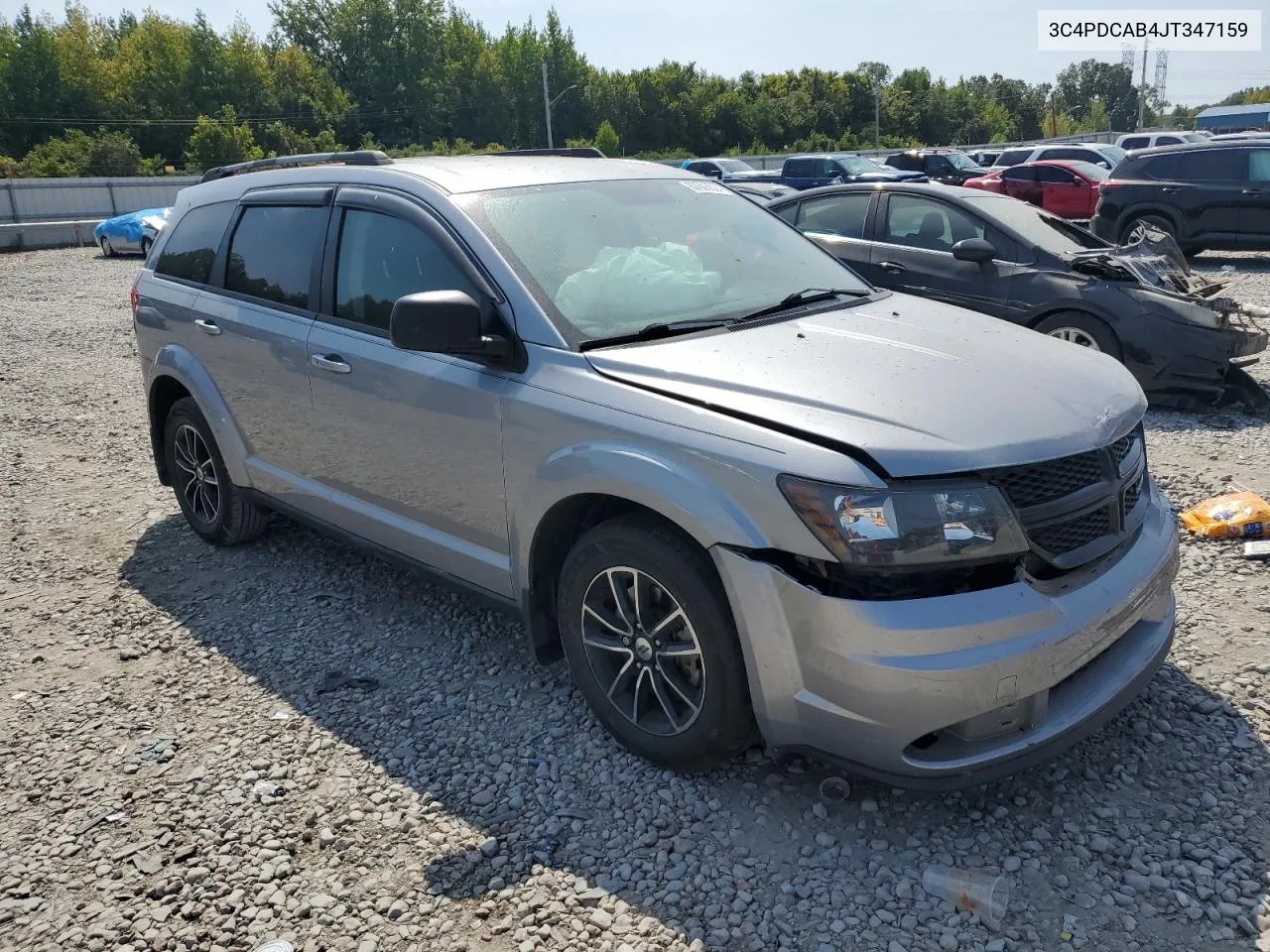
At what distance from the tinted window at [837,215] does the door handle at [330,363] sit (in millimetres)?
5518

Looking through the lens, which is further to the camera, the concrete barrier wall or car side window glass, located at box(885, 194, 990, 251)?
the concrete barrier wall

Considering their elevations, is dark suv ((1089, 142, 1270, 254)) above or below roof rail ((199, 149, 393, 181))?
below

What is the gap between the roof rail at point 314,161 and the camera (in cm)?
441

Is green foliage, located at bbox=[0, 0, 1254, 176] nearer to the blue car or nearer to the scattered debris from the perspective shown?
the blue car

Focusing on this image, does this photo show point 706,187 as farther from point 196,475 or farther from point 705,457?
point 196,475

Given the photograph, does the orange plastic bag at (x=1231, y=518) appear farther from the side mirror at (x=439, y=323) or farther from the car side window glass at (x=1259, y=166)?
the car side window glass at (x=1259, y=166)

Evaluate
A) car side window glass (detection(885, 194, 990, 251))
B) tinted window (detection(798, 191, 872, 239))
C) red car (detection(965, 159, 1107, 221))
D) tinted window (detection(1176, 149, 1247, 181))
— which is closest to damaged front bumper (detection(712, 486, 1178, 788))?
car side window glass (detection(885, 194, 990, 251))

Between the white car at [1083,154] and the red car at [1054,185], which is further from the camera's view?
the white car at [1083,154]

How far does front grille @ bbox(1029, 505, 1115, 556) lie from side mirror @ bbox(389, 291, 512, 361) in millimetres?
1767

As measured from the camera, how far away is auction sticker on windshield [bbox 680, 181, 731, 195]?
4.33 m

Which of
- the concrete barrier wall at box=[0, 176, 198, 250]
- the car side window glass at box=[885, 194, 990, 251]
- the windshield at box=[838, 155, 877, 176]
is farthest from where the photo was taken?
the concrete barrier wall at box=[0, 176, 198, 250]

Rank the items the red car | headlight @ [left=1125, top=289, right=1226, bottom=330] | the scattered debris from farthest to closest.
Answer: the red car
headlight @ [left=1125, top=289, right=1226, bottom=330]
the scattered debris

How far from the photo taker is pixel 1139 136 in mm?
28781

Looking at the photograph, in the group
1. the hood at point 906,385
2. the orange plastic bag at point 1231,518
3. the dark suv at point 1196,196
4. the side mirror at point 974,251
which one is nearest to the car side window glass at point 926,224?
the side mirror at point 974,251
